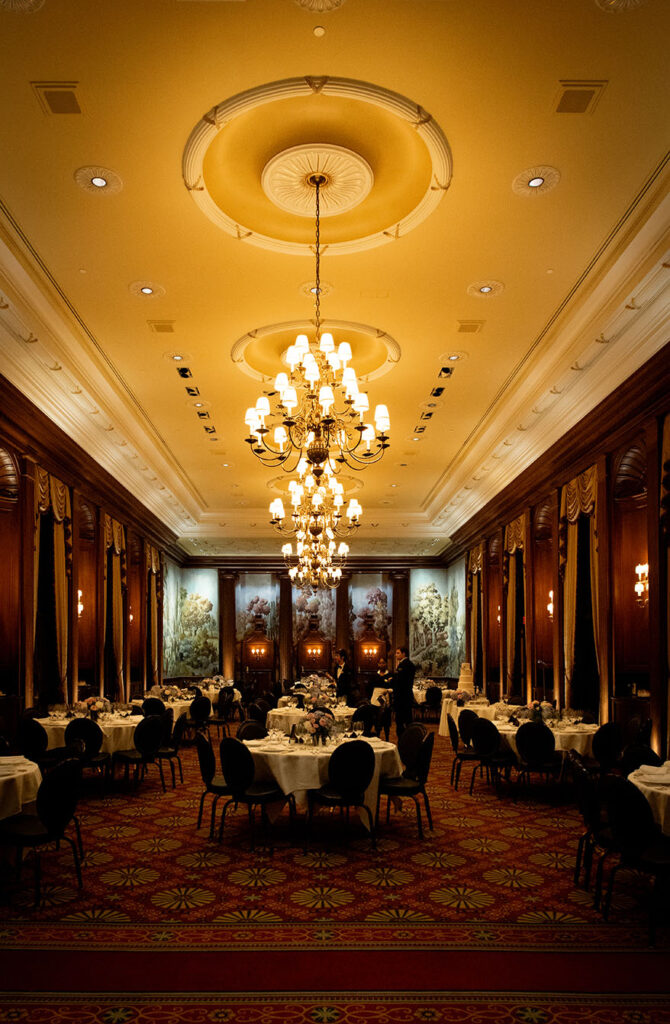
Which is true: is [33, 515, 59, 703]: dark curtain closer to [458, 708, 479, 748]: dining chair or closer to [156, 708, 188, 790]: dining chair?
[156, 708, 188, 790]: dining chair

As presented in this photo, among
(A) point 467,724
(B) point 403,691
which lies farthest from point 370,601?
(A) point 467,724

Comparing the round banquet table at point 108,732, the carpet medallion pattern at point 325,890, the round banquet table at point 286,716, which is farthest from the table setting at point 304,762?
the round banquet table at point 286,716

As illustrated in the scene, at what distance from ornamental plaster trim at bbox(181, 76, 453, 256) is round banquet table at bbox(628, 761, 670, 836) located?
4.49 metres

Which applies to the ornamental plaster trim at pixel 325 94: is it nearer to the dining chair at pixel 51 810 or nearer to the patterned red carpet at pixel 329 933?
the dining chair at pixel 51 810

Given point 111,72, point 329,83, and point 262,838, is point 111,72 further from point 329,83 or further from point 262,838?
point 262,838

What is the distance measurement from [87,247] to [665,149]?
4465 mm

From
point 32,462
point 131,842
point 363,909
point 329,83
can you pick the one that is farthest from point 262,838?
point 329,83

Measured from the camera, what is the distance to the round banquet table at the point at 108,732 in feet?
30.5

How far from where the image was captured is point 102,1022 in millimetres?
3688

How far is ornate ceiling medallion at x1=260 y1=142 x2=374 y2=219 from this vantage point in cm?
544

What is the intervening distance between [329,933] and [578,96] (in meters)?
5.30

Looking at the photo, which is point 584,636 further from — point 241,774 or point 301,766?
point 241,774

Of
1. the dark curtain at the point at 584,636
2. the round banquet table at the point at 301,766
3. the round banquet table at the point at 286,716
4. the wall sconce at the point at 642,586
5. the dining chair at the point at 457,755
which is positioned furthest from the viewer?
the round banquet table at the point at 286,716

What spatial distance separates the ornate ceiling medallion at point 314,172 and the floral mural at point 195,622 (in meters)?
16.9
